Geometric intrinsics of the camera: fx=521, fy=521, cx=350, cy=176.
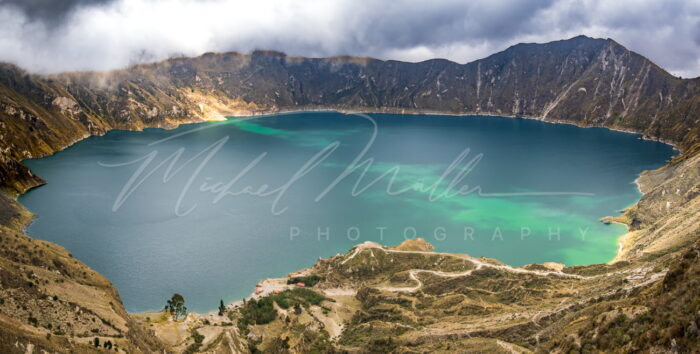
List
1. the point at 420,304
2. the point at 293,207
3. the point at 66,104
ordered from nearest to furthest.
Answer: the point at 420,304, the point at 293,207, the point at 66,104

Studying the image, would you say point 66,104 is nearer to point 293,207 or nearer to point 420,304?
point 293,207

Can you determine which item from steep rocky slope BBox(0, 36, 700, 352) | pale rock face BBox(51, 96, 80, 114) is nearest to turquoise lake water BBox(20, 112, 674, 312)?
steep rocky slope BBox(0, 36, 700, 352)

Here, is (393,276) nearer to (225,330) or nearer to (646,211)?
(225,330)

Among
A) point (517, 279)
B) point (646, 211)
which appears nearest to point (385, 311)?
point (517, 279)

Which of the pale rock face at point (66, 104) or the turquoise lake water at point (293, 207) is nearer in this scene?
the turquoise lake water at point (293, 207)

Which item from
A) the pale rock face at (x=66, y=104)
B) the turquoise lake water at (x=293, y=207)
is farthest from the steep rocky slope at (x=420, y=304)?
the pale rock face at (x=66, y=104)

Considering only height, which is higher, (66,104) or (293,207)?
(66,104)

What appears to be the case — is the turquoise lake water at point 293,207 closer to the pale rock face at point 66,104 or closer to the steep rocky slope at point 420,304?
the steep rocky slope at point 420,304

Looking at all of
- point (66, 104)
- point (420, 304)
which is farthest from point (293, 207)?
point (66, 104)

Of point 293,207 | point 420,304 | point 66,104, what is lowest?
point 420,304

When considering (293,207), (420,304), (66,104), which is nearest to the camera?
(420,304)
